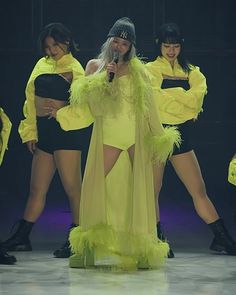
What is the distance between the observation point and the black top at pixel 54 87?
6.85m

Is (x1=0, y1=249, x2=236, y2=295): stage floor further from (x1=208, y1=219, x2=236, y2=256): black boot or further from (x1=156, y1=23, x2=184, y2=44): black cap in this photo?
(x1=156, y1=23, x2=184, y2=44): black cap

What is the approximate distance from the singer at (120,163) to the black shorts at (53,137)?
0.64 metres

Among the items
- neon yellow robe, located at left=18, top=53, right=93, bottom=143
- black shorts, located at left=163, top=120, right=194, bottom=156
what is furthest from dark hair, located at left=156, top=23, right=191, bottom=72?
neon yellow robe, located at left=18, top=53, right=93, bottom=143

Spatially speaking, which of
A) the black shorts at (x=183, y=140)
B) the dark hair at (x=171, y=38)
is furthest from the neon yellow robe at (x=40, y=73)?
the black shorts at (x=183, y=140)

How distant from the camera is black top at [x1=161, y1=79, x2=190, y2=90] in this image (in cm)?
693

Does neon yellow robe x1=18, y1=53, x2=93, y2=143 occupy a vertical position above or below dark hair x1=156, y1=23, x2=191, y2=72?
below

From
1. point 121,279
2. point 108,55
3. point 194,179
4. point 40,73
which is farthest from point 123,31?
point 121,279

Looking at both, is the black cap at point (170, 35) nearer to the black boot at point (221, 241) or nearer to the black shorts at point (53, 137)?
the black shorts at point (53, 137)

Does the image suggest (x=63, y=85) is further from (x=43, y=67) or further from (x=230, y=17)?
(x=230, y=17)

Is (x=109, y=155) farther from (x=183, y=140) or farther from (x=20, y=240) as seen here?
(x=20, y=240)

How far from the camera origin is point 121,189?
20.6 feet

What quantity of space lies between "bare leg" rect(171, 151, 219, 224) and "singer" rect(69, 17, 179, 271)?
2.21 ft

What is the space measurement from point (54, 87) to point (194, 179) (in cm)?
115

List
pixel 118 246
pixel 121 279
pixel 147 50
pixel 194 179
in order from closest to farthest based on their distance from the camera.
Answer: pixel 121 279 < pixel 118 246 < pixel 194 179 < pixel 147 50
